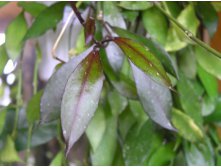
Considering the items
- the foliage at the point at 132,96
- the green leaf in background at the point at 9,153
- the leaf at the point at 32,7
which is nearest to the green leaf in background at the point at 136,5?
the foliage at the point at 132,96

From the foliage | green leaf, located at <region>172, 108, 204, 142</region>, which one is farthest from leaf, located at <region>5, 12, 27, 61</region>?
green leaf, located at <region>172, 108, 204, 142</region>

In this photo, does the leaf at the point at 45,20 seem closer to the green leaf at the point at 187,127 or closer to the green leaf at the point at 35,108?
the green leaf at the point at 35,108

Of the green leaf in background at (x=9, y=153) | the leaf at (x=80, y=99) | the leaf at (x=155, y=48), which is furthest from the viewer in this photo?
the green leaf in background at (x=9, y=153)

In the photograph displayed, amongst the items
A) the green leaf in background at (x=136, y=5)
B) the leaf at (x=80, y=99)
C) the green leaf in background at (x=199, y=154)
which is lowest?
the green leaf in background at (x=199, y=154)

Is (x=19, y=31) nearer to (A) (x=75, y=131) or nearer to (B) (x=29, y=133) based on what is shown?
(B) (x=29, y=133)

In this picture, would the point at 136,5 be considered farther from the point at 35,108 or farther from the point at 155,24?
the point at 35,108

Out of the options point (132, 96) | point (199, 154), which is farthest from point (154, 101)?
point (199, 154)
